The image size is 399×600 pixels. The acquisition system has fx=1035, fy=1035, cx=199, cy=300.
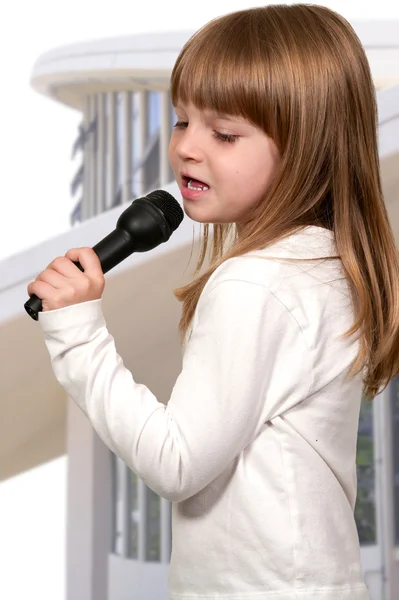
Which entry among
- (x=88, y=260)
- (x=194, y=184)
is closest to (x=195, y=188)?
(x=194, y=184)

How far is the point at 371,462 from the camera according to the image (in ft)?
7.54

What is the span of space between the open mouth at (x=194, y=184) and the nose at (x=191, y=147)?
22mm

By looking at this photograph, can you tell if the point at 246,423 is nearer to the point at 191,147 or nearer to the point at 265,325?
the point at 265,325

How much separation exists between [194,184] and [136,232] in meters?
0.06

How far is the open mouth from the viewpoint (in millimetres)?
780

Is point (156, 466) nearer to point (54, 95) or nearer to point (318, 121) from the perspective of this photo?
point (318, 121)

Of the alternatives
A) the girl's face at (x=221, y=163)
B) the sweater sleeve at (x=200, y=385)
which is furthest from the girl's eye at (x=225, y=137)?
the sweater sleeve at (x=200, y=385)

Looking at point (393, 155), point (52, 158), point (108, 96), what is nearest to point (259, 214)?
point (393, 155)

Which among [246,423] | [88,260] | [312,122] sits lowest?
[246,423]

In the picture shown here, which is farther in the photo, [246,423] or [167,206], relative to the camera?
[167,206]

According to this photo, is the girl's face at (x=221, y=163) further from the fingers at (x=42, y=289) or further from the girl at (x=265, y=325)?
the fingers at (x=42, y=289)

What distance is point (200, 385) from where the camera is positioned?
695 millimetres

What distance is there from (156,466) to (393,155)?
703mm

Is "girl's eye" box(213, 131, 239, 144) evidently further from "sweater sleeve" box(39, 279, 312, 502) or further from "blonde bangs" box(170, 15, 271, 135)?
"sweater sleeve" box(39, 279, 312, 502)
